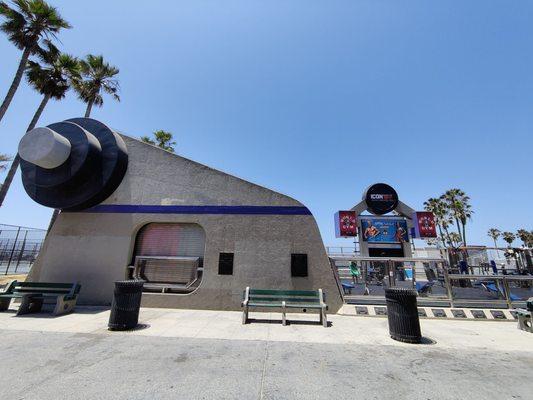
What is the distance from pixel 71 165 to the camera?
1026cm

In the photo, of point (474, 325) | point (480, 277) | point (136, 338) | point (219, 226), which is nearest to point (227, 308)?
point (219, 226)

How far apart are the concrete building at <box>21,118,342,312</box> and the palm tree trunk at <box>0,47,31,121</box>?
8466mm

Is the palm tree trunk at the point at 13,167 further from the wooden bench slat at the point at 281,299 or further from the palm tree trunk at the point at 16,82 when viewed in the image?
the wooden bench slat at the point at 281,299

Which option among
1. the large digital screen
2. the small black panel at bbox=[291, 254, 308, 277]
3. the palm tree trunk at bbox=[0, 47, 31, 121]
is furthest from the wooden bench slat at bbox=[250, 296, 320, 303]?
the palm tree trunk at bbox=[0, 47, 31, 121]

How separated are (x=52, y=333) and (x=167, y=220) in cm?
513

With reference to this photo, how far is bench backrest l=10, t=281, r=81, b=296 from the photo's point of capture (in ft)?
29.4

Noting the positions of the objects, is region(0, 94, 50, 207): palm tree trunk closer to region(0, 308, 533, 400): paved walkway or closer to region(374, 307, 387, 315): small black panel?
region(0, 308, 533, 400): paved walkway

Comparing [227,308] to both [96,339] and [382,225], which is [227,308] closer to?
[96,339]

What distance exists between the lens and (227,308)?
9625 mm

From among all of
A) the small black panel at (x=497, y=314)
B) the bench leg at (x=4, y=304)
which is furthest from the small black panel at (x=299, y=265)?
the bench leg at (x=4, y=304)

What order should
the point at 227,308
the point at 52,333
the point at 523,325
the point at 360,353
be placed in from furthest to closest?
the point at 227,308 → the point at 523,325 → the point at 52,333 → the point at 360,353

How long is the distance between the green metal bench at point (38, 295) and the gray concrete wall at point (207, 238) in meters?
1.08

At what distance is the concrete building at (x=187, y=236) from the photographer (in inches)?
386

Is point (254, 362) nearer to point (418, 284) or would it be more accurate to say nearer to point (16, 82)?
point (418, 284)
